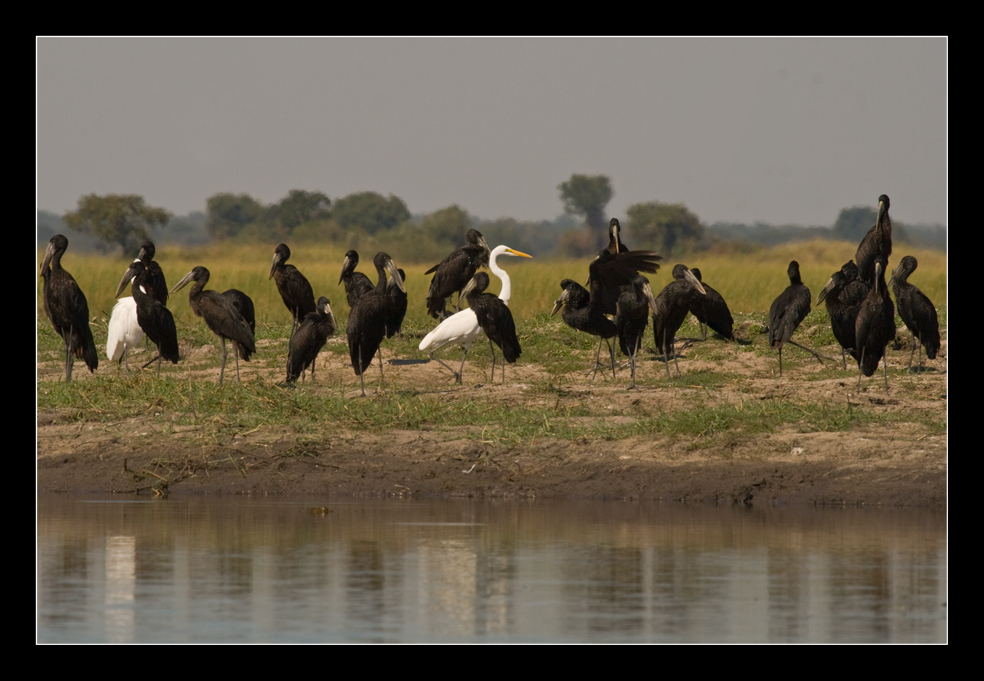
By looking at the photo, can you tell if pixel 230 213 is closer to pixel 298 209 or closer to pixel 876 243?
pixel 298 209

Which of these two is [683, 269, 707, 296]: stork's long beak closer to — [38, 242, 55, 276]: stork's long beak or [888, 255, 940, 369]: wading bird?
[888, 255, 940, 369]: wading bird

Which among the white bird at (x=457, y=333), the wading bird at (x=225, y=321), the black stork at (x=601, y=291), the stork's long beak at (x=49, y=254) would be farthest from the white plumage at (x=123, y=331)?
the black stork at (x=601, y=291)

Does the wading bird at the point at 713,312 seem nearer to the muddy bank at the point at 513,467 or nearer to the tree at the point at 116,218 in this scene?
the muddy bank at the point at 513,467

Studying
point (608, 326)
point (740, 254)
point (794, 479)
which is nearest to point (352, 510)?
point (794, 479)

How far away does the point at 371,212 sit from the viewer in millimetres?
53500

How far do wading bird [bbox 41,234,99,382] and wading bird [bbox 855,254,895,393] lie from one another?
6770 millimetres

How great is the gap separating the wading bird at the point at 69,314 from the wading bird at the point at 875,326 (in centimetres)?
677

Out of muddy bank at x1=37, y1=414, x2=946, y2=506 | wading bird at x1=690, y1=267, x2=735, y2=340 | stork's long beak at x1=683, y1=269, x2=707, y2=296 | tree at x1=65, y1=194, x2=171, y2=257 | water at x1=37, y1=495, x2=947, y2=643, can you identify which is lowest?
water at x1=37, y1=495, x2=947, y2=643

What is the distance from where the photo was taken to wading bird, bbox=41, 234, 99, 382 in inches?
517

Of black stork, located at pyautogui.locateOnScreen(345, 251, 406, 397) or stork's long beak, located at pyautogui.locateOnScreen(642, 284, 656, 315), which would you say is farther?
stork's long beak, located at pyautogui.locateOnScreen(642, 284, 656, 315)

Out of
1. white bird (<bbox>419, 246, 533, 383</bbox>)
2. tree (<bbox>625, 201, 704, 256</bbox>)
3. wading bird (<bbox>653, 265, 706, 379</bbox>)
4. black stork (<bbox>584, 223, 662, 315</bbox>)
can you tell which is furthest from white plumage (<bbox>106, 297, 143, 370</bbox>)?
tree (<bbox>625, 201, 704, 256</bbox>)

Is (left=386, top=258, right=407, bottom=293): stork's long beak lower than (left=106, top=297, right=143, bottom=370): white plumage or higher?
higher

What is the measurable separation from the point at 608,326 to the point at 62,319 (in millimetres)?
4936

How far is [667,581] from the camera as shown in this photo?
669 cm
